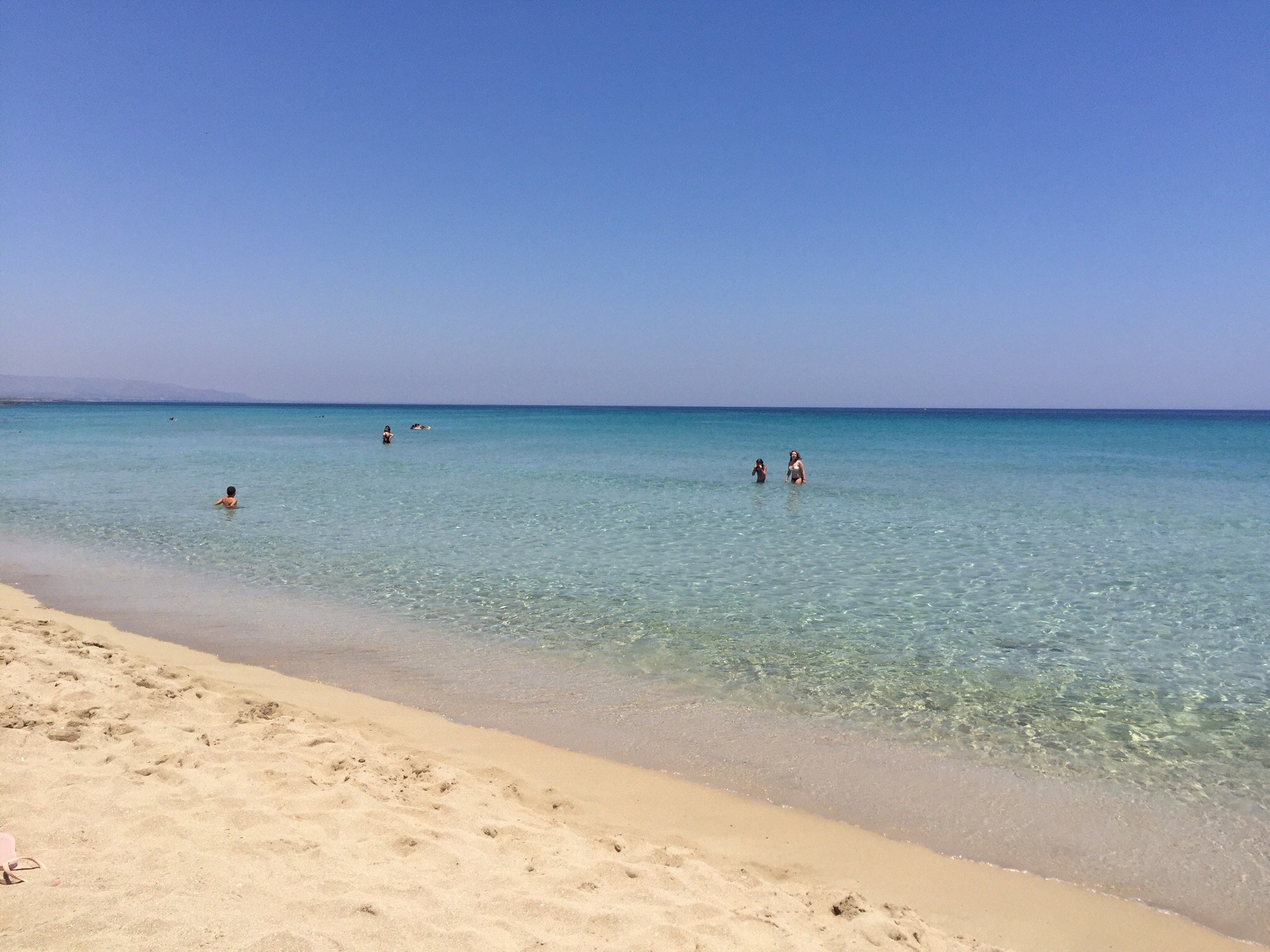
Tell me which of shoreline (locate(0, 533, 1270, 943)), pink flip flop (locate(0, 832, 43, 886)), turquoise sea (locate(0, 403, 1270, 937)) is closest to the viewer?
pink flip flop (locate(0, 832, 43, 886))

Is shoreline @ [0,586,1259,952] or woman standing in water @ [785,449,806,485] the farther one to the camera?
woman standing in water @ [785,449,806,485]

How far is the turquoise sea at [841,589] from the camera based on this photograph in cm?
707

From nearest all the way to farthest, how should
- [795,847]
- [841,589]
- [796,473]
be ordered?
[795,847]
[841,589]
[796,473]

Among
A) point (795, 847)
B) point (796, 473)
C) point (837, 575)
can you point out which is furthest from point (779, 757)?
point (796, 473)

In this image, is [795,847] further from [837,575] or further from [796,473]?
[796,473]

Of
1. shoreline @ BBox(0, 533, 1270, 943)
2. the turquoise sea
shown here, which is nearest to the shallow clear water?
the turquoise sea

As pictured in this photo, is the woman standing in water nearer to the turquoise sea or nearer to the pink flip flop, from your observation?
the turquoise sea

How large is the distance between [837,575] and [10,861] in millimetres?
11582

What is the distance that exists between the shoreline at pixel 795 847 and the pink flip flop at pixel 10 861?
272 mm

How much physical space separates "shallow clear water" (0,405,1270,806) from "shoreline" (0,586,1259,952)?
181cm

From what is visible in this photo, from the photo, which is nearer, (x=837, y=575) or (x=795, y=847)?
(x=795, y=847)

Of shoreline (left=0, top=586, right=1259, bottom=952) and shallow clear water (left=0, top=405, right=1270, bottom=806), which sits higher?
shallow clear water (left=0, top=405, right=1270, bottom=806)

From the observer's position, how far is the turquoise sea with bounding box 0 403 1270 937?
707 cm

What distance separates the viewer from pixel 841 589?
40.9 feet
